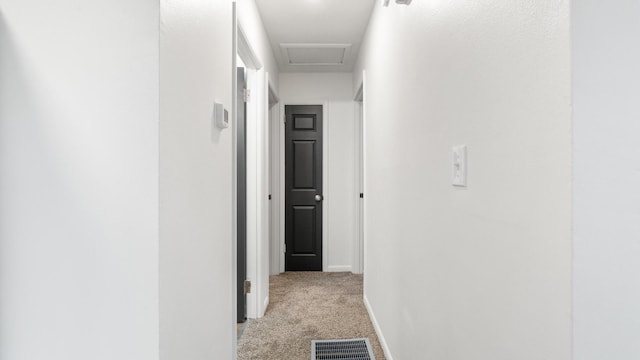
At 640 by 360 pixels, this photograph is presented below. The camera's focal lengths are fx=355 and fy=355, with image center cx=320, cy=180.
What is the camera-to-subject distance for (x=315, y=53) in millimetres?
3453

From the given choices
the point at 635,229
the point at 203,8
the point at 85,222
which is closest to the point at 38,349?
the point at 85,222

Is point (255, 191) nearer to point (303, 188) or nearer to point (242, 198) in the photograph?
point (242, 198)

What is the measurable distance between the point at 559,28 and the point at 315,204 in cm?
351

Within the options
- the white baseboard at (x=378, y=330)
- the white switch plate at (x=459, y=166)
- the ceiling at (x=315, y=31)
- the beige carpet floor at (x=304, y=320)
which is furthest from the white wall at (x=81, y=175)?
the ceiling at (x=315, y=31)

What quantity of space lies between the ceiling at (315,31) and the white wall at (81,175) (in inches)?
71.6

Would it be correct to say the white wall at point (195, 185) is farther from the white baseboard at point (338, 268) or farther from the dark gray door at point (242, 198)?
the white baseboard at point (338, 268)

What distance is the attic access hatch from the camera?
327 cm

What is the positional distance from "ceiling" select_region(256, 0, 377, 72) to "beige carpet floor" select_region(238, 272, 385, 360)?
2.28 meters

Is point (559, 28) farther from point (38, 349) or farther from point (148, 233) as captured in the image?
point (38, 349)

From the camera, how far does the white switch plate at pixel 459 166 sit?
1.01 metres

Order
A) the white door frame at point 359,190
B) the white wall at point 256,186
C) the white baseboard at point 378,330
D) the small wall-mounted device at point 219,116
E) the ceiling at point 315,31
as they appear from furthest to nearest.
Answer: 1. the white door frame at point 359,190
2. the white wall at point 256,186
3. the ceiling at point 315,31
4. the white baseboard at point 378,330
5. the small wall-mounted device at point 219,116

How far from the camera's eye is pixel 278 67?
3830 millimetres

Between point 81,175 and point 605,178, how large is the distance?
1.14 meters

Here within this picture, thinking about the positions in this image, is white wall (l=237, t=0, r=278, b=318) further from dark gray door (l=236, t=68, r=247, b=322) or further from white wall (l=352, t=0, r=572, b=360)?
white wall (l=352, t=0, r=572, b=360)
